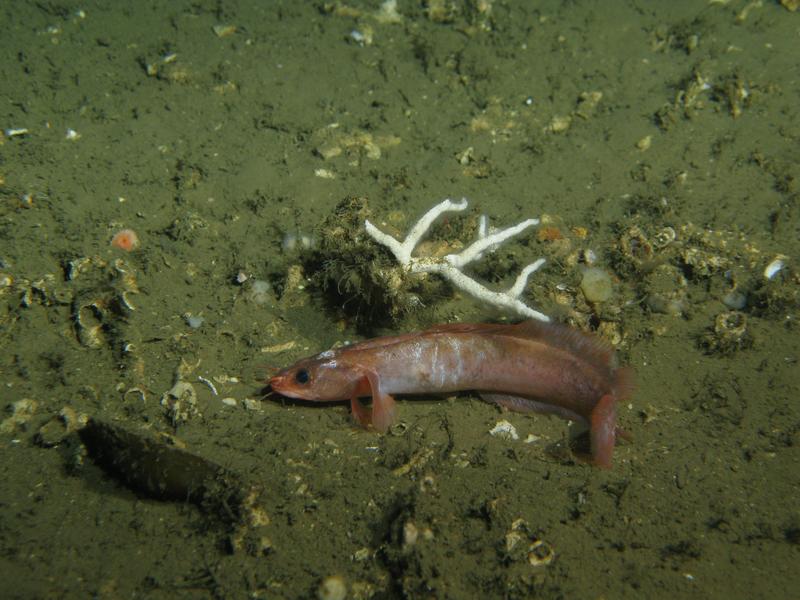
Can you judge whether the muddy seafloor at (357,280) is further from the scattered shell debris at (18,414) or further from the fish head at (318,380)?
the fish head at (318,380)

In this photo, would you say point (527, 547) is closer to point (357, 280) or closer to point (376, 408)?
point (376, 408)

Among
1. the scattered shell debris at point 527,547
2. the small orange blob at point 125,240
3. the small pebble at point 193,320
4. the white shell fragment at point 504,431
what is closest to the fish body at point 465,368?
the white shell fragment at point 504,431

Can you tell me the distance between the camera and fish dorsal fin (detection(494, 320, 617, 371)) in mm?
3848

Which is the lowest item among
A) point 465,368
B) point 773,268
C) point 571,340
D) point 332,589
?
point 332,589

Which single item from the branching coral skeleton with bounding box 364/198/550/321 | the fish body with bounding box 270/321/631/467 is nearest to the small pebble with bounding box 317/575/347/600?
the fish body with bounding box 270/321/631/467

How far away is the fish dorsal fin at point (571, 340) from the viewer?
385 centimetres

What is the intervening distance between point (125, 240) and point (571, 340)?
4232mm

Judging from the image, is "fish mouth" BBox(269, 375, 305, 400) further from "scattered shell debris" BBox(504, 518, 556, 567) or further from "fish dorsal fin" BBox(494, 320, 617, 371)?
"scattered shell debris" BBox(504, 518, 556, 567)

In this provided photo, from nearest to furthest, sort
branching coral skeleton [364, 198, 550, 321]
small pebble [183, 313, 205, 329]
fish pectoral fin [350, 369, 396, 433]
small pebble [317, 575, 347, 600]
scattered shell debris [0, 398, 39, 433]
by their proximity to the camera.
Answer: small pebble [317, 575, 347, 600] → scattered shell debris [0, 398, 39, 433] → fish pectoral fin [350, 369, 396, 433] → branching coral skeleton [364, 198, 550, 321] → small pebble [183, 313, 205, 329]

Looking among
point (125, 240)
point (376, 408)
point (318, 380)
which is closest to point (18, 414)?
point (125, 240)

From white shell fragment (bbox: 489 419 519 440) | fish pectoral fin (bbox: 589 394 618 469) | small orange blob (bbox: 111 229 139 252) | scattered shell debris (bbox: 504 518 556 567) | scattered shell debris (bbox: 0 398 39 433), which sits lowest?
scattered shell debris (bbox: 0 398 39 433)

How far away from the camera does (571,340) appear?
12.9 ft

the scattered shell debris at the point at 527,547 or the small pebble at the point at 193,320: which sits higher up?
the scattered shell debris at the point at 527,547

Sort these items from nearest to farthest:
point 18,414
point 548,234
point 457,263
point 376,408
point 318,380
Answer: point 18,414, point 376,408, point 318,380, point 457,263, point 548,234
